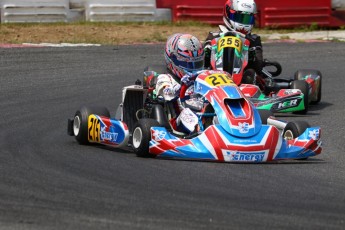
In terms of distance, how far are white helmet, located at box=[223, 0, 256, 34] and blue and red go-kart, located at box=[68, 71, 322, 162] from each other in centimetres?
314

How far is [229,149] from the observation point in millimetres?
7664

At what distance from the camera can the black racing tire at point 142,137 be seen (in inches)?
310

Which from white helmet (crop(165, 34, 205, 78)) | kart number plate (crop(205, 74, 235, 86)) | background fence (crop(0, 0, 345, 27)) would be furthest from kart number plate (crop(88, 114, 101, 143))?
background fence (crop(0, 0, 345, 27))

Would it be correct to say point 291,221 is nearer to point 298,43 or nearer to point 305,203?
point 305,203

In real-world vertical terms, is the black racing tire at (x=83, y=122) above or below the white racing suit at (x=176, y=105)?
below

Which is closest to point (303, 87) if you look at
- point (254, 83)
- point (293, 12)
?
point (254, 83)

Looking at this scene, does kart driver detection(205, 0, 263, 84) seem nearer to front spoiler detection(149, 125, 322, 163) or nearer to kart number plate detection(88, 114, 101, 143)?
kart number plate detection(88, 114, 101, 143)

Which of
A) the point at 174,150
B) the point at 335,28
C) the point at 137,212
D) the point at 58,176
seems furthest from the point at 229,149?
the point at 335,28

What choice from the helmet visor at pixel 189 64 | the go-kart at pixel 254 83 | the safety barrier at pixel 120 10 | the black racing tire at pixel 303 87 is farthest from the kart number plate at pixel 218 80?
the safety barrier at pixel 120 10

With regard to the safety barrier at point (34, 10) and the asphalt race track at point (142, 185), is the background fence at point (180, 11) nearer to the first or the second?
the safety barrier at point (34, 10)

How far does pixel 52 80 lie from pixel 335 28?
684cm

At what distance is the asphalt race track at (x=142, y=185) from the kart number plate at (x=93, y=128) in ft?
0.29

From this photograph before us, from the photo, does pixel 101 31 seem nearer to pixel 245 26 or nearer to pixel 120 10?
pixel 120 10

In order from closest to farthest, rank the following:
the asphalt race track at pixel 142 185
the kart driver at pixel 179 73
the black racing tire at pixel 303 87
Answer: the asphalt race track at pixel 142 185, the kart driver at pixel 179 73, the black racing tire at pixel 303 87
